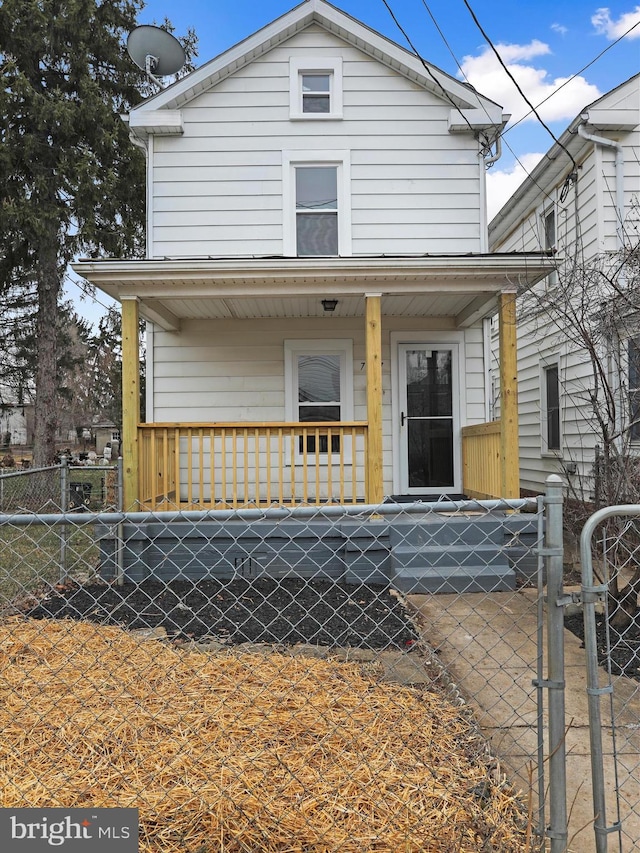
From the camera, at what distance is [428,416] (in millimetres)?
8188

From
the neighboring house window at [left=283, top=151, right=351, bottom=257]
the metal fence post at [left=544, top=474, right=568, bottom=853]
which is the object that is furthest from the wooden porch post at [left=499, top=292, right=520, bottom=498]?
the metal fence post at [left=544, top=474, right=568, bottom=853]

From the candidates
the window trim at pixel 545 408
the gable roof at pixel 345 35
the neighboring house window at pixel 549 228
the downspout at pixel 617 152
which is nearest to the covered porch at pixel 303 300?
the downspout at pixel 617 152

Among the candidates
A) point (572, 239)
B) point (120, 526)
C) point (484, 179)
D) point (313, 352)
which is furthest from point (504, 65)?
Result: point (120, 526)

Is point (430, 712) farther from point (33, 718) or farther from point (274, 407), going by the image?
point (274, 407)

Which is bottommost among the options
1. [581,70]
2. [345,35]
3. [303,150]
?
[303,150]

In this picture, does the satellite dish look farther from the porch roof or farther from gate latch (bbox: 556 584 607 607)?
gate latch (bbox: 556 584 607 607)

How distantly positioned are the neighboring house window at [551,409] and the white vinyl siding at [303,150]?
3.62 meters

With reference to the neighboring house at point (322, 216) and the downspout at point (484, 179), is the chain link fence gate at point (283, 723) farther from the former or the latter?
the downspout at point (484, 179)

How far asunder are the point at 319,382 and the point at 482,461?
2464 millimetres

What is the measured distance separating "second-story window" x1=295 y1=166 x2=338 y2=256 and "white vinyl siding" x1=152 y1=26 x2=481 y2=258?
268 millimetres

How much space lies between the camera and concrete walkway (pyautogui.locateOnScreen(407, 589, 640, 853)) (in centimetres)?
233

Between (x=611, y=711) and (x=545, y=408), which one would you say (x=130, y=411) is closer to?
(x=611, y=711)

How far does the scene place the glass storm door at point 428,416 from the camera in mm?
8125

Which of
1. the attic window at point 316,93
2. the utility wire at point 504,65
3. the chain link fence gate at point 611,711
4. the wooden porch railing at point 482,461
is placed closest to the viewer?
the chain link fence gate at point 611,711
